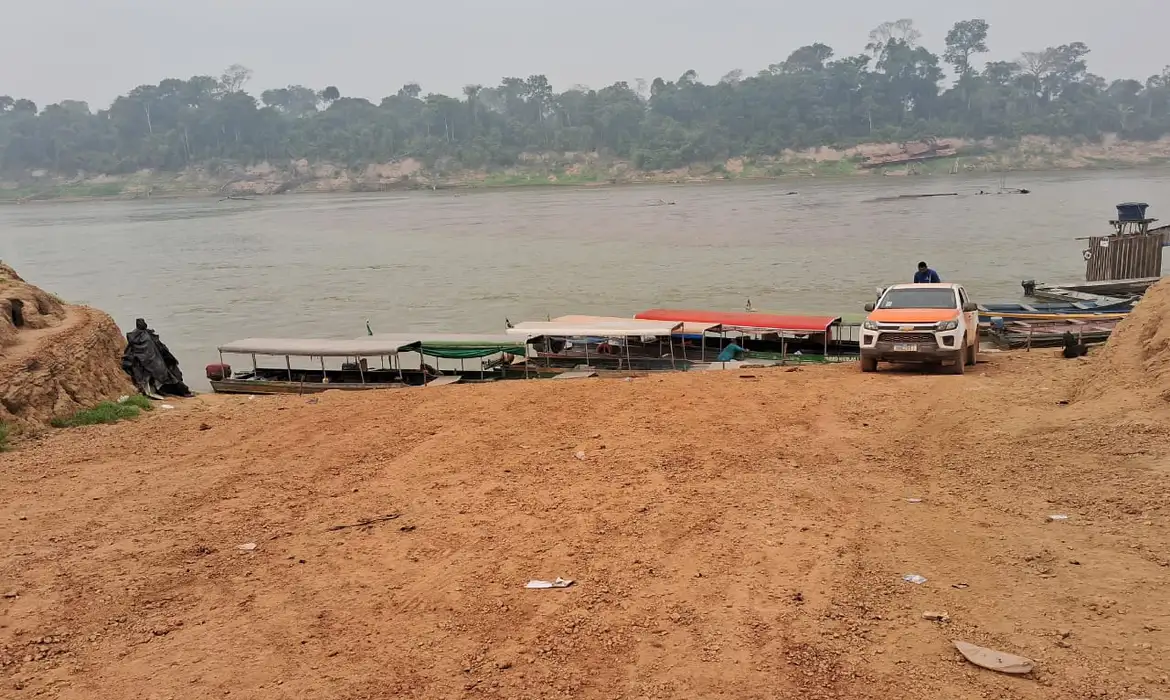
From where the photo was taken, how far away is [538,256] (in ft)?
167

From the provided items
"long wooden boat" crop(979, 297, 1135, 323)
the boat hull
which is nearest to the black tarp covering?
the boat hull

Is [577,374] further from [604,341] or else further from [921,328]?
[921,328]

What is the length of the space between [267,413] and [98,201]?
473 feet

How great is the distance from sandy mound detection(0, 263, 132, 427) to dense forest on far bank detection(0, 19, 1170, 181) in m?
112

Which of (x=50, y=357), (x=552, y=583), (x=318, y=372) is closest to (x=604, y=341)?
(x=318, y=372)

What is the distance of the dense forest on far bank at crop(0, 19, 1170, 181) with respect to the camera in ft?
412

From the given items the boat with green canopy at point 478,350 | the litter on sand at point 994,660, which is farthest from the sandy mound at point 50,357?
the litter on sand at point 994,660

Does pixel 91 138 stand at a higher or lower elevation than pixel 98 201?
higher

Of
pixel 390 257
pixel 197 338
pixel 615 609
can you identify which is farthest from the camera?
pixel 390 257

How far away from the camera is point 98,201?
446 ft

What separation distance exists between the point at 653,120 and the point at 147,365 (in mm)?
131870

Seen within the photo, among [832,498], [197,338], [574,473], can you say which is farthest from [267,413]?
[197,338]

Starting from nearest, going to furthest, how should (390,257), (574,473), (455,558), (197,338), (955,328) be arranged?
(455,558) < (574,473) < (955,328) < (197,338) < (390,257)

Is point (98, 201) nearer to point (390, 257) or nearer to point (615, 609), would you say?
point (390, 257)
